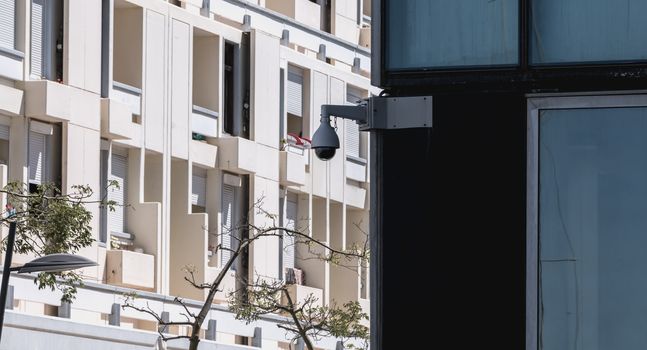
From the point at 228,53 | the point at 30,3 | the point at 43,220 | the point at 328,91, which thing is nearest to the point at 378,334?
the point at 43,220

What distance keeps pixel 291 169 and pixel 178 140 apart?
17.3ft

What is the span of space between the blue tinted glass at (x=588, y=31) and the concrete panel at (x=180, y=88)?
89.5 feet

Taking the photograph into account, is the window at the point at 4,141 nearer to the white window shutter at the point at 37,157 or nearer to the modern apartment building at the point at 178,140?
the modern apartment building at the point at 178,140

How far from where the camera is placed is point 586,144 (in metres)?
17.4

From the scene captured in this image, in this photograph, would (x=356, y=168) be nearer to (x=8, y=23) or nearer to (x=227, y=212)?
(x=227, y=212)

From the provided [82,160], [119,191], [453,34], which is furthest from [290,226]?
[453,34]

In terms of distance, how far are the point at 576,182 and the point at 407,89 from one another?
1.53 m

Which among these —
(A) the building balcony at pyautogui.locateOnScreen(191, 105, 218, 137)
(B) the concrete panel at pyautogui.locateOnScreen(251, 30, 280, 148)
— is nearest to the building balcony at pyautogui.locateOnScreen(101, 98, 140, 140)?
(A) the building balcony at pyautogui.locateOnScreen(191, 105, 218, 137)

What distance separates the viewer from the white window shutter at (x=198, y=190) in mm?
46625

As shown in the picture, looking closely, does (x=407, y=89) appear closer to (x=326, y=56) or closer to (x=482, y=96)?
(x=482, y=96)

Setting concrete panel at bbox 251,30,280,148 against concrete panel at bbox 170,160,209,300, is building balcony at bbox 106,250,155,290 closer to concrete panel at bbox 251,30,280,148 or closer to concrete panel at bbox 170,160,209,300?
concrete panel at bbox 170,160,209,300

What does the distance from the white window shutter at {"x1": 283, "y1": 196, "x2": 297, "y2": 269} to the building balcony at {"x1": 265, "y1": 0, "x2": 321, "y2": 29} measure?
392 cm

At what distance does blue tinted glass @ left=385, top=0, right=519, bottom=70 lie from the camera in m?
17.8

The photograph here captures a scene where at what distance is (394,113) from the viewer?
18031 mm
